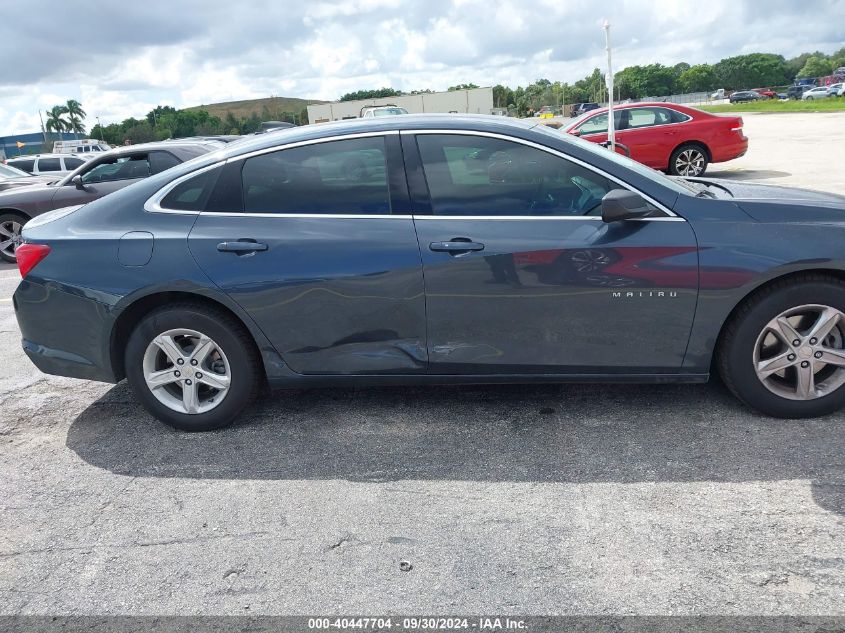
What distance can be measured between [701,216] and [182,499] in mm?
2888

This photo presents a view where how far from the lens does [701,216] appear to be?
149 inches

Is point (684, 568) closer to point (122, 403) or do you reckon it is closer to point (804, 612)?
point (804, 612)

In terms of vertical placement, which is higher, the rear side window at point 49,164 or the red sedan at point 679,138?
the rear side window at point 49,164

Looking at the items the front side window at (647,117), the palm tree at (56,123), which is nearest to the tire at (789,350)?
the front side window at (647,117)

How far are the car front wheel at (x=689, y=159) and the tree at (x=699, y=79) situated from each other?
129067 mm

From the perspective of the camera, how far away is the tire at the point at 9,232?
35.6 ft

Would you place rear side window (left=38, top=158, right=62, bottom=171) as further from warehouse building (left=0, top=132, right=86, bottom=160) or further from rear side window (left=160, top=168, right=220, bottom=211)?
warehouse building (left=0, top=132, right=86, bottom=160)

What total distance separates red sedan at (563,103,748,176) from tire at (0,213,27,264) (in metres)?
9.71

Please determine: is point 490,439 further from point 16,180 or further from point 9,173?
point 9,173

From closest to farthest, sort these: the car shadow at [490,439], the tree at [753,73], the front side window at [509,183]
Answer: the car shadow at [490,439] < the front side window at [509,183] < the tree at [753,73]

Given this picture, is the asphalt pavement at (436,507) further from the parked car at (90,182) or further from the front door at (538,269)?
the parked car at (90,182)

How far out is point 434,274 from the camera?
381cm

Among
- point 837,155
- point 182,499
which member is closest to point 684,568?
point 182,499

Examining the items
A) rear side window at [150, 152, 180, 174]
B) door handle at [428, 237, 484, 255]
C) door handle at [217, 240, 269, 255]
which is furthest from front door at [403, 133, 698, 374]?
rear side window at [150, 152, 180, 174]
